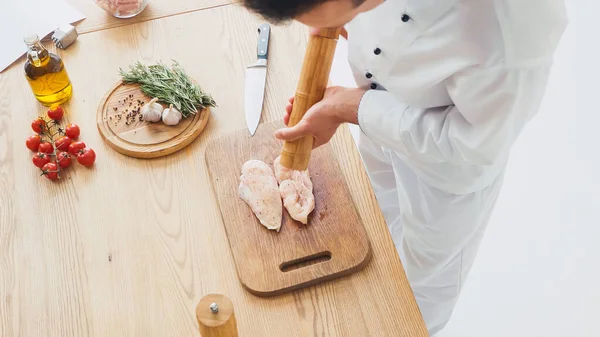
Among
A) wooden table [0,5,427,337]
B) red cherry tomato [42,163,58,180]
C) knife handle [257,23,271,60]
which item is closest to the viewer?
wooden table [0,5,427,337]

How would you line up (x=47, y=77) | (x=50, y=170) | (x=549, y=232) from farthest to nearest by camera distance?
(x=549, y=232) → (x=47, y=77) → (x=50, y=170)

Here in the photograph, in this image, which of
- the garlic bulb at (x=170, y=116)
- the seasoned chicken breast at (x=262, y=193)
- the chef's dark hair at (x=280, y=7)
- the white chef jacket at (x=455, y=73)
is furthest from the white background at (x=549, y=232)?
the chef's dark hair at (x=280, y=7)

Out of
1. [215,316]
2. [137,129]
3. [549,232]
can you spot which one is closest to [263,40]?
[137,129]

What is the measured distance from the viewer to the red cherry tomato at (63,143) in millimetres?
1279

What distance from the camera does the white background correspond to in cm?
199

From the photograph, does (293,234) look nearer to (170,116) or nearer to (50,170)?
(170,116)

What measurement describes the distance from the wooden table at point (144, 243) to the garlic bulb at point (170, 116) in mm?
70

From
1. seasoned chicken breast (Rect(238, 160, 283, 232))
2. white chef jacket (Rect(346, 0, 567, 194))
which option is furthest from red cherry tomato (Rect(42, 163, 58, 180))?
white chef jacket (Rect(346, 0, 567, 194))

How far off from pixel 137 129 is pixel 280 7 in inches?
24.4

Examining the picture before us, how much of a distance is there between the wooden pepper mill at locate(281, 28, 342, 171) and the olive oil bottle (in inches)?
21.1

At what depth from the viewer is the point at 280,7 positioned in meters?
0.80

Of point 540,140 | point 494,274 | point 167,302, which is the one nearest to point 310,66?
point 167,302

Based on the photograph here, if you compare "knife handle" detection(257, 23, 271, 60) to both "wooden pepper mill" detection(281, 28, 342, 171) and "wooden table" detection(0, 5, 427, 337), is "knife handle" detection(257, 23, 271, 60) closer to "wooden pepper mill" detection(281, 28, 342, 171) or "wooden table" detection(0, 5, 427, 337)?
"wooden table" detection(0, 5, 427, 337)

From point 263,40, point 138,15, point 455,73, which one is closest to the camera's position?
point 455,73
